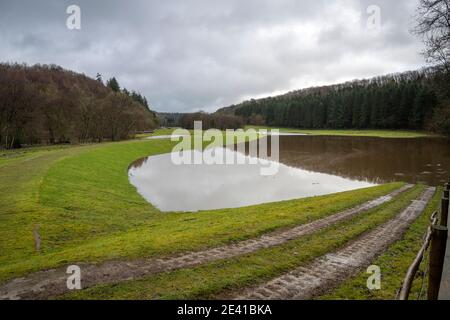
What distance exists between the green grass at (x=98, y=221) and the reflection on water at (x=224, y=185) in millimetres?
2321

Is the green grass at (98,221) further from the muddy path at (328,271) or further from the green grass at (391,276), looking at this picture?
the green grass at (391,276)

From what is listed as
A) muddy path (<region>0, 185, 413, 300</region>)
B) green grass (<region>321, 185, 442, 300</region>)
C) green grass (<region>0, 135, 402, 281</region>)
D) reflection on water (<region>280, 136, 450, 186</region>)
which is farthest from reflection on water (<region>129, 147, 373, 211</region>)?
green grass (<region>321, 185, 442, 300</region>)

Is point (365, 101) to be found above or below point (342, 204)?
above

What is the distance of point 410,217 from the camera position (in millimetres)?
12797

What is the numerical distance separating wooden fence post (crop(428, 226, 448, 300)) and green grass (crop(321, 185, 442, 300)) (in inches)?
61.1

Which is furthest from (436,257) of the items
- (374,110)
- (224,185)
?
(374,110)

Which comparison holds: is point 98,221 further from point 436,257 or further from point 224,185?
point 436,257

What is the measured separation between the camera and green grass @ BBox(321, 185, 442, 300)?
20.8 feet

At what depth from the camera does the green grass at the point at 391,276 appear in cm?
634

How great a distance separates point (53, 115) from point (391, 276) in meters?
61.2

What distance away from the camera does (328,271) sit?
7.54 meters

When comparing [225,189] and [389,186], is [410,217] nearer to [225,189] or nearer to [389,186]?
[389,186]
